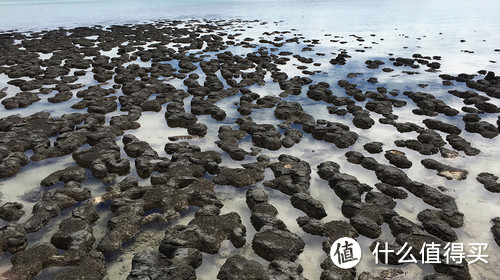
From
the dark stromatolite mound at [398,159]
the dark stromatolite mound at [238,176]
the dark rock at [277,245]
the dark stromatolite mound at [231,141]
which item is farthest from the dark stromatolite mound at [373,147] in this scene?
the dark rock at [277,245]

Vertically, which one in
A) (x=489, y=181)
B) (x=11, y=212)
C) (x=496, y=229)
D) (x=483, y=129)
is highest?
(x=483, y=129)

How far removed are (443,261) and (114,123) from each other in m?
7.66

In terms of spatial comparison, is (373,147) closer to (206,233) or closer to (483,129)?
(483,129)

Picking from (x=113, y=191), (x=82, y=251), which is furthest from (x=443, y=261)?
A: (x=113, y=191)

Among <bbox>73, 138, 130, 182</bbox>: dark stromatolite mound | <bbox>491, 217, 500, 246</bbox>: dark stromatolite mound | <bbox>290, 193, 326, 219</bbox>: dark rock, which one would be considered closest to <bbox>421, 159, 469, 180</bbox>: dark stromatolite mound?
<bbox>491, 217, 500, 246</bbox>: dark stromatolite mound

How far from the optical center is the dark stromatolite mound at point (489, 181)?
588 cm

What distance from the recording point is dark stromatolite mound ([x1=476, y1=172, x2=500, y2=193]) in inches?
231

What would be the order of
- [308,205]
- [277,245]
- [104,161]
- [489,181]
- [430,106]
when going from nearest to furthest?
[277,245] < [308,205] < [489,181] < [104,161] < [430,106]

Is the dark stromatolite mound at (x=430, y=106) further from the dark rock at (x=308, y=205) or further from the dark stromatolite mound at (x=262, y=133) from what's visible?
the dark rock at (x=308, y=205)

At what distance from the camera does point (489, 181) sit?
19.8 ft

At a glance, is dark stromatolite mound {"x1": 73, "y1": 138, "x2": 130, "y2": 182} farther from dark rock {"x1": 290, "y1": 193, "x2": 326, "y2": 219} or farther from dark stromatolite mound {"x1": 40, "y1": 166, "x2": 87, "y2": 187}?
dark rock {"x1": 290, "y1": 193, "x2": 326, "y2": 219}

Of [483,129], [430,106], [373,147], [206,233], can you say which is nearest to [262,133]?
[373,147]

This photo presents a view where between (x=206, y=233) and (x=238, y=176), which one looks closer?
(x=206, y=233)

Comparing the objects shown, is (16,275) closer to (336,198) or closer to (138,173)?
(138,173)
